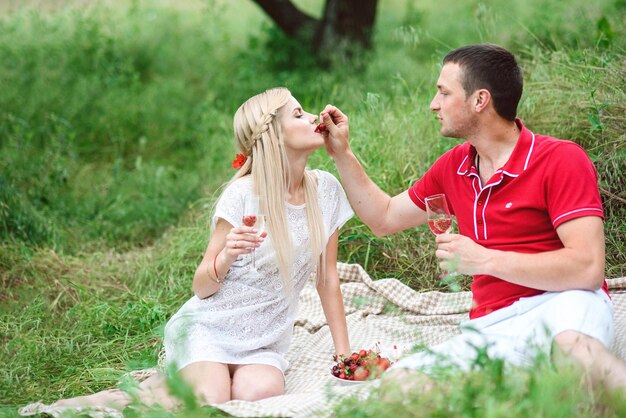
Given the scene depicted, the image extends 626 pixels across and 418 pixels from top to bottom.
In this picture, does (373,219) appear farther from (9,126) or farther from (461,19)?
(461,19)

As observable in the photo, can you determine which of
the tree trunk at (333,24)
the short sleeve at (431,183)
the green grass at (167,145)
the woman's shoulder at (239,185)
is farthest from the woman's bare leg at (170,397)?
the tree trunk at (333,24)

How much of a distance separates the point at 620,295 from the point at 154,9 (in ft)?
27.3

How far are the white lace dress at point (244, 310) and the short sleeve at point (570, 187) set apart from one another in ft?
3.50

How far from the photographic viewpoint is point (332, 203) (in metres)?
3.96

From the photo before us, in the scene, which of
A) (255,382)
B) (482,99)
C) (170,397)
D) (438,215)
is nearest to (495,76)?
(482,99)

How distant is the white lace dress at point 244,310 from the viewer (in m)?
3.66

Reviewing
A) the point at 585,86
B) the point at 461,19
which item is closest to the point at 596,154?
the point at 585,86

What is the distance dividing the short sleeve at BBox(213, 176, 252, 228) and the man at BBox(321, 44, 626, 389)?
42 centimetres

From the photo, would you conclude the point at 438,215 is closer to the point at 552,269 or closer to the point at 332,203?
the point at 552,269

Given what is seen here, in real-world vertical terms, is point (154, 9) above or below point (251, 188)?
above

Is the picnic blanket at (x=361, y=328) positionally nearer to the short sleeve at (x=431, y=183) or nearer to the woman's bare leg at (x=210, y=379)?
the woman's bare leg at (x=210, y=379)

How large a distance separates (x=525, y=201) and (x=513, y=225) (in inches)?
4.3

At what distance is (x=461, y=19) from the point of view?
386 inches

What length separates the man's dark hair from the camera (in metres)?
3.47
